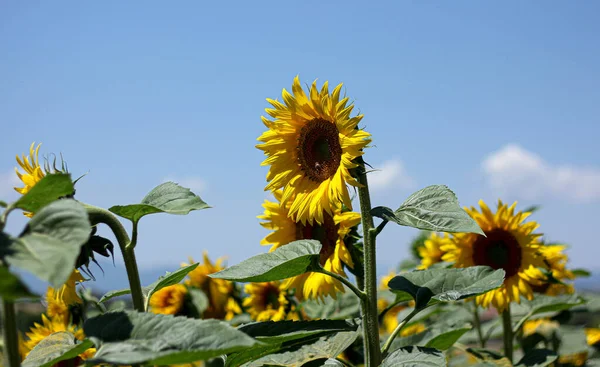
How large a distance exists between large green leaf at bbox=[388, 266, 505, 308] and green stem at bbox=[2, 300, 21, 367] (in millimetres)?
1151

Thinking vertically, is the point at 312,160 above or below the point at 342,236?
above

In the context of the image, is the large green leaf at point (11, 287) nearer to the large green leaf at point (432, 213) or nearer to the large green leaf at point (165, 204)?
the large green leaf at point (165, 204)

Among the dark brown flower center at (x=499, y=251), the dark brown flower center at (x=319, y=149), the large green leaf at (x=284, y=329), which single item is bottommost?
the large green leaf at (x=284, y=329)

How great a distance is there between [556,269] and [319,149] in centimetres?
189

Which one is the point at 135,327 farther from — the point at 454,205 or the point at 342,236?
the point at 342,236

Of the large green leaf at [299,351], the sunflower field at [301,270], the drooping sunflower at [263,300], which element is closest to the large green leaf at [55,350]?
the sunflower field at [301,270]

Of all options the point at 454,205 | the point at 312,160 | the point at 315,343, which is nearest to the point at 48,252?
the point at 315,343

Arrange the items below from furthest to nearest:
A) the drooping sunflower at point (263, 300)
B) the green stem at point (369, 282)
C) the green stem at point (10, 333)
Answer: the drooping sunflower at point (263, 300), the green stem at point (369, 282), the green stem at point (10, 333)

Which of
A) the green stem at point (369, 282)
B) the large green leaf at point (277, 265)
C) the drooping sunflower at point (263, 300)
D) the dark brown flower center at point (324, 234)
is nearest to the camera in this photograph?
the large green leaf at point (277, 265)

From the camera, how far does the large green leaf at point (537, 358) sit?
8.92 feet

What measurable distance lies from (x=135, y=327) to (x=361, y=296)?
856 millimetres

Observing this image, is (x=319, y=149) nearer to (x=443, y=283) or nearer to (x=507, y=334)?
(x=443, y=283)

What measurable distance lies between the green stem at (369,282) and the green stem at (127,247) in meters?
0.68

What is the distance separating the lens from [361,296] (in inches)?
74.5
